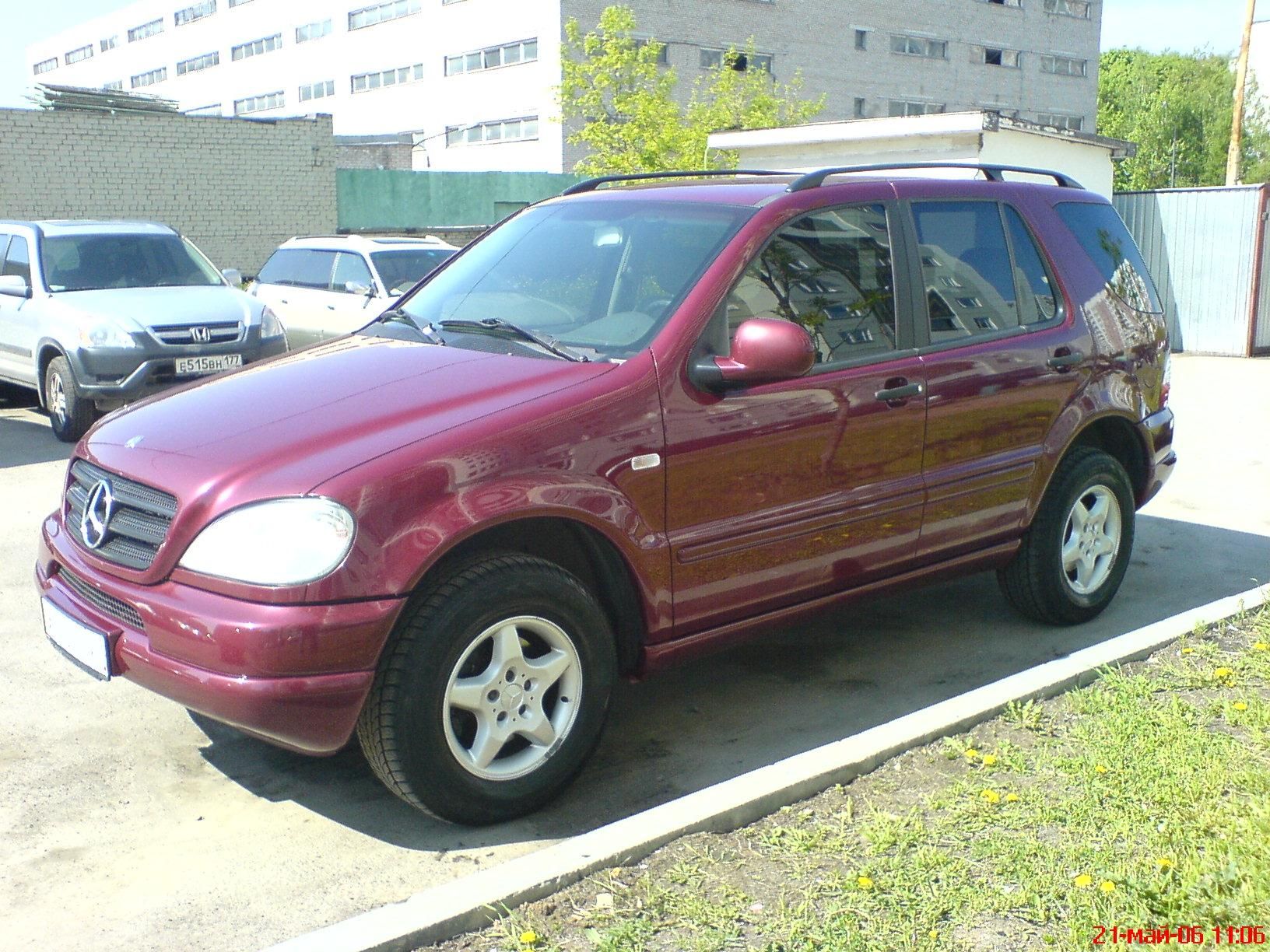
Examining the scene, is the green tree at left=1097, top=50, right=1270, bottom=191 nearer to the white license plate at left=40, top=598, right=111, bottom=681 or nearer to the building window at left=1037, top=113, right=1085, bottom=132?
the building window at left=1037, top=113, right=1085, bottom=132

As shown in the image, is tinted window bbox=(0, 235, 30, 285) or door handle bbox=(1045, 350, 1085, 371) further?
tinted window bbox=(0, 235, 30, 285)

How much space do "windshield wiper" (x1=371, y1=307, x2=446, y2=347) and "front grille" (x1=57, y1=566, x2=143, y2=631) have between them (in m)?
1.33

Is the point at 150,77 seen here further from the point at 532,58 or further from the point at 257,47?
the point at 532,58

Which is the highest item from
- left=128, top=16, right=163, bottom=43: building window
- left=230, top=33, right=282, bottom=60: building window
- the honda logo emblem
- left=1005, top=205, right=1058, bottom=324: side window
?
left=128, top=16, right=163, bottom=43: building window

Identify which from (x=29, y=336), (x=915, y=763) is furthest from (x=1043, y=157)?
(x=915, y=763)

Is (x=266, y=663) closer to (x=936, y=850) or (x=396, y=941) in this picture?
(x=396, y=941)

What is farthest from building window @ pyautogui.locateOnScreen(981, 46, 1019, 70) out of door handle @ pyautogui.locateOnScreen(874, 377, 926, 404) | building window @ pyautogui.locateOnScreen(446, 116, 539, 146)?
door handle @ pyautogui.locateOnScreen(874, 377, 926, 404)

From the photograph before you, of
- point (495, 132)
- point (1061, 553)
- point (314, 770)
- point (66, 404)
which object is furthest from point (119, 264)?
point (495, 132)

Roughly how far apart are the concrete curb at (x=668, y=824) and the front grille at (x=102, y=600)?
44.4 inches

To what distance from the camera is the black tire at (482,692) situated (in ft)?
11.5

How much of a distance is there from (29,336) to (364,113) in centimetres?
4515

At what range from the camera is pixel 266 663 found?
3.36 meters

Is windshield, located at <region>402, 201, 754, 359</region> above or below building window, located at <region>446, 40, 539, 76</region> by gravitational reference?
below

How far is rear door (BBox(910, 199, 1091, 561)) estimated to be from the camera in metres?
4.89
